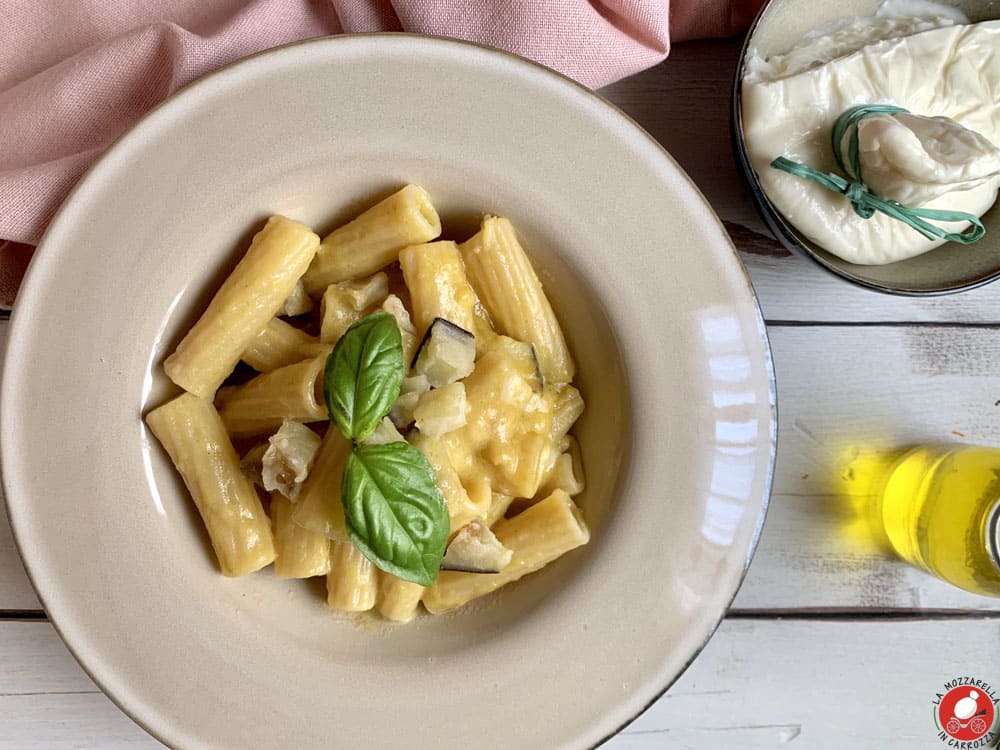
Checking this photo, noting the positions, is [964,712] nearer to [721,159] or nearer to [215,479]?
[721,159]

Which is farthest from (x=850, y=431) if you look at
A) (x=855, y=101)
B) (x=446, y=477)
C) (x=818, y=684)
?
(x=446, y=477)

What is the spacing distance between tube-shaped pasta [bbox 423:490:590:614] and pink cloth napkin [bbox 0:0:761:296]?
0.67 metres

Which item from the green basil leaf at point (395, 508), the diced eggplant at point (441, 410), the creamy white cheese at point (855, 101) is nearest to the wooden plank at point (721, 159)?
the creamy white cheese at point (855, 101)

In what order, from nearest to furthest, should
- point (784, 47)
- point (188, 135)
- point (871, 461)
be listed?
point (188, 135), point (784, 47), point (871, 461)

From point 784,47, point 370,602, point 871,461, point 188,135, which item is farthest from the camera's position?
point 871,461

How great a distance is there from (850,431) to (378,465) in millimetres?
893

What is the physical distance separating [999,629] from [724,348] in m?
0.85

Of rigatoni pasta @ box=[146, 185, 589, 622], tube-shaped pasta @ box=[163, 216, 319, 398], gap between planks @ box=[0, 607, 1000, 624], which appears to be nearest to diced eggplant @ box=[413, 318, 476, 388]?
rigatoni pasta @ box=[146, 185, 589, 622]

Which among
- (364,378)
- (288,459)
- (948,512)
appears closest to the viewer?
(364,378)

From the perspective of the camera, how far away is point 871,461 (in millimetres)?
1573

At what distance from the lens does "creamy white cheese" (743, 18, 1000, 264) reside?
4.37 feet

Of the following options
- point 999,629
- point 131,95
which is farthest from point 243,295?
point 999,629

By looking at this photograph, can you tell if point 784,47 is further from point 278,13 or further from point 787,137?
point 278,13

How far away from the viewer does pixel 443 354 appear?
3.87 ft
